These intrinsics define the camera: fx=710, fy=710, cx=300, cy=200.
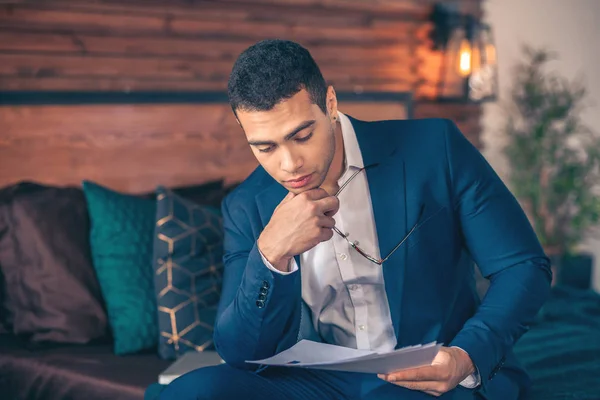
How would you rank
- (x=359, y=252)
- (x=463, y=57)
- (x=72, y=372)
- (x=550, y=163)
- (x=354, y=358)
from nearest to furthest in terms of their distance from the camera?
(x=354, y=358), (x=359, y=252), (x=72, y=372), (x=463, y=57), (x=550, y=163)

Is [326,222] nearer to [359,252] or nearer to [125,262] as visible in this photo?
[359,252]

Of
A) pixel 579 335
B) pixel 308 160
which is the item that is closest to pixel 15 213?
pixel 308 160

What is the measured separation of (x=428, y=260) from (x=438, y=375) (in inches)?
14.1

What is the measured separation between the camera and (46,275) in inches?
97.0

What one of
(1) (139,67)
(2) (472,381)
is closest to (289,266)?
(2) (472,381)

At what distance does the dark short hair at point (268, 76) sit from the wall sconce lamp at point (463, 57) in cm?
251

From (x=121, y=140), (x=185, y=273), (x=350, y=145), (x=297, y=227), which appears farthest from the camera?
(x=121, y=140)

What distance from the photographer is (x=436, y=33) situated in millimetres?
3971

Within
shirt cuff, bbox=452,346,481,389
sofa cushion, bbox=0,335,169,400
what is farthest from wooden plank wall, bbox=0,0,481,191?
shirt cuff, bbox=452,346,481,389

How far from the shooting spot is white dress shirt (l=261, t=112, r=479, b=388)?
174 centimetres

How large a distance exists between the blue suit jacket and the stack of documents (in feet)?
0.48

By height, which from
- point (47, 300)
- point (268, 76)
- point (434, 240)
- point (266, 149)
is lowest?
point (47, 300)

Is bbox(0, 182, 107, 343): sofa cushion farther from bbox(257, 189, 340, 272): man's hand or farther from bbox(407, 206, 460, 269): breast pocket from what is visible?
bbox(407, 206, 460, 269): breast pocket

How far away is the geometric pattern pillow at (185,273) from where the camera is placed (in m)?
2.37
